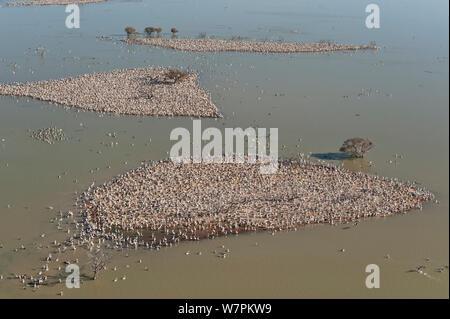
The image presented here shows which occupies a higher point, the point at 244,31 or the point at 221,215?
the point at 244,31

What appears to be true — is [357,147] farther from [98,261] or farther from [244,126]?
[98,261]

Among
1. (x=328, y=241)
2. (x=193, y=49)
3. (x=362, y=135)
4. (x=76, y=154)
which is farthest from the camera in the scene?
(x=193, y=49)

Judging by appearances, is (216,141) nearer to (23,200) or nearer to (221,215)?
(221,215)

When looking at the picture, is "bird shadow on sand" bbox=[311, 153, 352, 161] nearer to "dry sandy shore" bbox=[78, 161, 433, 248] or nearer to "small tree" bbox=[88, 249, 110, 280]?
"dry sandy shore" bbox=[78, 161, 433, 248]

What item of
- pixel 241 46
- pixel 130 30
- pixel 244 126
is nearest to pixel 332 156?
pixel 244 126

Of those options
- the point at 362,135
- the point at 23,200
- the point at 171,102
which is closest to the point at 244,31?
the point at 171,102

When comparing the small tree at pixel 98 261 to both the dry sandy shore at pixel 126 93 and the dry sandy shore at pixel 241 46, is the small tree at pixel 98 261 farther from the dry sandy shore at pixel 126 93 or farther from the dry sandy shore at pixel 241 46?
the dry sandy shore at pixel 241 46

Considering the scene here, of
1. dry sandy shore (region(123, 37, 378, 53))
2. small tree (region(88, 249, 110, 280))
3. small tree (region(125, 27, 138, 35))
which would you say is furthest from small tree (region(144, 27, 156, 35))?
small tree (region(88, 249, 110, 280))

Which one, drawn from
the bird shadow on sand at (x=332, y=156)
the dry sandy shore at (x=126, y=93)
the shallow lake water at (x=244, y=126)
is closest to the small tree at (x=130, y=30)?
the shallow lake water at (x=244, y=126)
